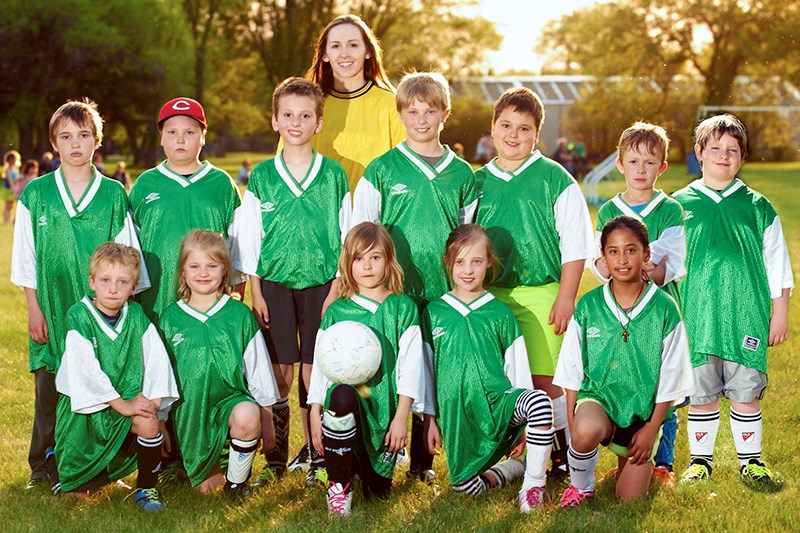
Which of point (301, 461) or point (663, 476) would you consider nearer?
point (663, 476)

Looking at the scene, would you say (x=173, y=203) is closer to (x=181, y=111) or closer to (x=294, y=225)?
(x=181, y=111)

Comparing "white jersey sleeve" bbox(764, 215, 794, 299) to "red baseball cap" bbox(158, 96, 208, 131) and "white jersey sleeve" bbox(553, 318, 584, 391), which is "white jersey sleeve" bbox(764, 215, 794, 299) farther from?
"red baseball cap" bbox(158, 96, 208, 131)

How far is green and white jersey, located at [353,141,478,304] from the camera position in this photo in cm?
475

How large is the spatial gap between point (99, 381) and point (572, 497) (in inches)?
89.6

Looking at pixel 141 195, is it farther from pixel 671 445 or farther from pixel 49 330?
pixel 671 445

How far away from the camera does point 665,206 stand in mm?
4781

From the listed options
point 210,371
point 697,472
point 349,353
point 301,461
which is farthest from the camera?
point 301,461

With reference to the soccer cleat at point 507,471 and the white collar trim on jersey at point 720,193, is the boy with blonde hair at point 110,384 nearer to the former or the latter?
the soccer cleat at point 507,471

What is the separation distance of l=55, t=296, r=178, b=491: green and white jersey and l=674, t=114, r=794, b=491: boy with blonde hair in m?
2.67

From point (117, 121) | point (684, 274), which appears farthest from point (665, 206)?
point (117, 121)

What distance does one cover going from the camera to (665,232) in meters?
4.72

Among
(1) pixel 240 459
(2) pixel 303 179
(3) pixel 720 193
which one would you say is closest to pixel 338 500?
(1) pixel 240 459

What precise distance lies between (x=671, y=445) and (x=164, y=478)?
8.56ft

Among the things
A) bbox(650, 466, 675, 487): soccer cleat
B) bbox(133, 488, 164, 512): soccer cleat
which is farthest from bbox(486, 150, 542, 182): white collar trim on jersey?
bbox(133, 488, 164, 512): soccer cleat
